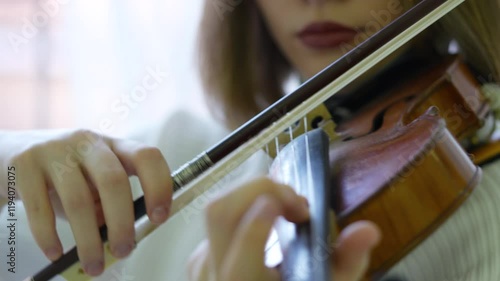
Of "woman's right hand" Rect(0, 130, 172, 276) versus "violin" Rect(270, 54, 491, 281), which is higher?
"woman's right hand" Rect(0, 130, 172, 276)

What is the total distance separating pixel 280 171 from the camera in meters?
0.53

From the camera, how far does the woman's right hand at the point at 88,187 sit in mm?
410

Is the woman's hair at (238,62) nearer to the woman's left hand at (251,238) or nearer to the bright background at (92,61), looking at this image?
the bright background at (92,61)

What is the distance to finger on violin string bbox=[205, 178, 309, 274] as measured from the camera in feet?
1.04

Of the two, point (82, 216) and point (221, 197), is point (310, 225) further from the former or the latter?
point (82, 216)

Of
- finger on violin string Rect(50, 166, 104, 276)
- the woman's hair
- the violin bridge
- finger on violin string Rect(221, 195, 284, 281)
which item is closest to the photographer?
finger on violin string Rect(221, 195, 284, 281)

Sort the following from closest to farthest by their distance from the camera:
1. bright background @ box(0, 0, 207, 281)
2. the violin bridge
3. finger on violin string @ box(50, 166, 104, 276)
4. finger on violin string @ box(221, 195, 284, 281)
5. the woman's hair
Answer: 1. finger on violin string @ box(221, 195, 284, 281)
2. finger on violin string @ box(50, 166, 104, 276)
3. the violin bridge
4. the woman's hair
5. bright background @ box(0, 0, 207, 281)

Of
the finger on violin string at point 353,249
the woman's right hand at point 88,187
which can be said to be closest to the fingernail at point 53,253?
the woman's right hand at point 88,187

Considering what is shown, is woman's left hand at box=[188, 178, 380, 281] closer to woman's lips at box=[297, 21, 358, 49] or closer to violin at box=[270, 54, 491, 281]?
violin at box=[270, 54, 491, 281]

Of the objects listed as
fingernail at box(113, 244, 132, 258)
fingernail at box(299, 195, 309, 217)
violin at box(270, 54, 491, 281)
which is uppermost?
fingernail at box(113, 244, 132, 258)

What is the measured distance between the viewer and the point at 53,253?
0.42 meters

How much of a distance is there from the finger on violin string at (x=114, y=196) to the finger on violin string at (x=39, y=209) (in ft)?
0.14

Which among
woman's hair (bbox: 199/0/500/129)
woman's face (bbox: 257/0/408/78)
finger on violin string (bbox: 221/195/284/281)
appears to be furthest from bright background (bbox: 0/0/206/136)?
finger on violin string (bbox: 221/195/284/281)

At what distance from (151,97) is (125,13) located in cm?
18
